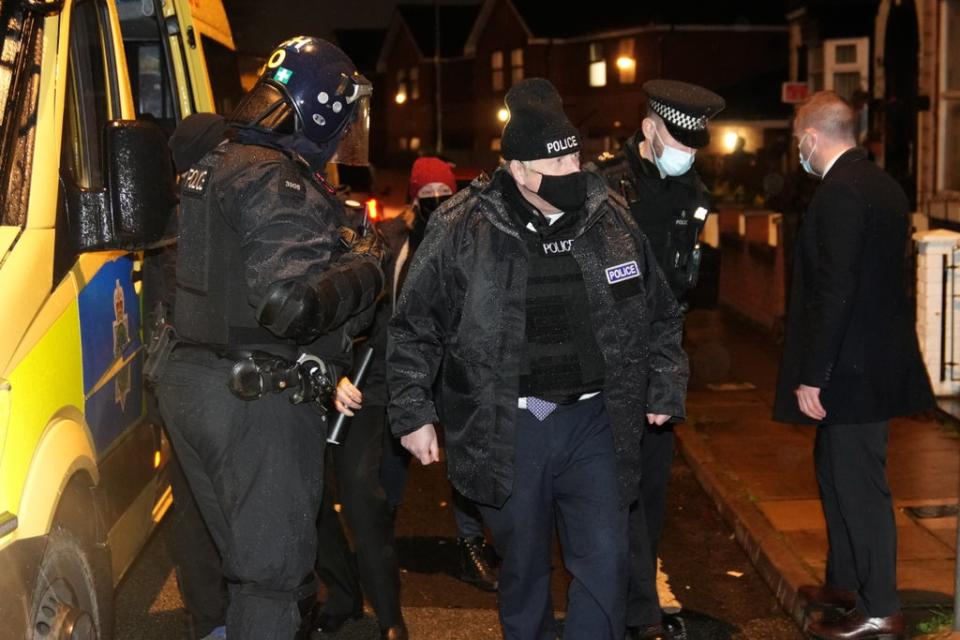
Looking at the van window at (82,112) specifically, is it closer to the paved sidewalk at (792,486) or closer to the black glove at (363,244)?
the black glove at (363,244)

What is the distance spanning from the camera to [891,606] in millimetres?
5035

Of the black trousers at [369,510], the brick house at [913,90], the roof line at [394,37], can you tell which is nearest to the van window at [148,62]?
the black trousers at [369,510]

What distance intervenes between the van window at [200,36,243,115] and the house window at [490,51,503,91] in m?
41.1

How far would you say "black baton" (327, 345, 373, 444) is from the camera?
470 cm

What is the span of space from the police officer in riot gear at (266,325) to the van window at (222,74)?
2.97 meters

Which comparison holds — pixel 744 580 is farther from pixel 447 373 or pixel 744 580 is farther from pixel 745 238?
pixel 745 238

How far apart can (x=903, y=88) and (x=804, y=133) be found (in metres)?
9.01

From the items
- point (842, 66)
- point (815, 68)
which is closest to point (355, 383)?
point (842, 66)

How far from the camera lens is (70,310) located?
4078mm

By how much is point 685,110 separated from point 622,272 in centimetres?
110

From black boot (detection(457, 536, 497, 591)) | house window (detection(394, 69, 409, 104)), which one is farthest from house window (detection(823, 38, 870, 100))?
house window (detection(394, 69, 409, 104))

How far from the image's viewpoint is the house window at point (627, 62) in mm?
41156

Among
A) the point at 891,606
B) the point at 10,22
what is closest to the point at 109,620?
the point at 10,22

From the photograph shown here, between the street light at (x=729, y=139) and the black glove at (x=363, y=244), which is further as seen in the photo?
the street light at (x=729, y=139)
